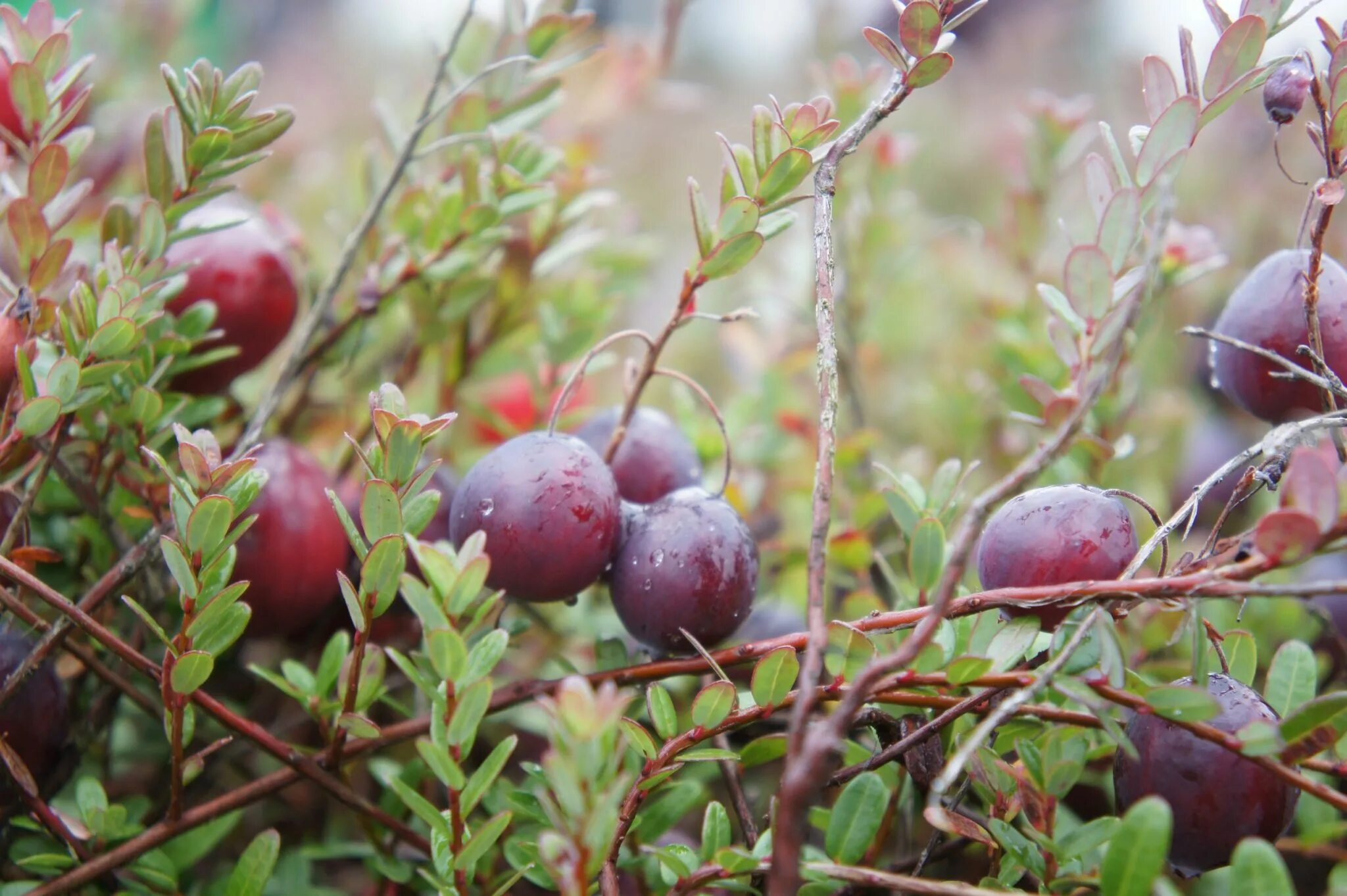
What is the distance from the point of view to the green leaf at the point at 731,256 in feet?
1.91

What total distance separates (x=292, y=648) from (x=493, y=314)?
1.15ft

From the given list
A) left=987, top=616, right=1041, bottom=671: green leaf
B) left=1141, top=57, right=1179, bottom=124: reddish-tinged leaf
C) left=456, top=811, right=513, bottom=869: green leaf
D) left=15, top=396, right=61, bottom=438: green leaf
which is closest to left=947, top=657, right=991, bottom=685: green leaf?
left=987, top=616, right=1041, bottom=671: green leaf

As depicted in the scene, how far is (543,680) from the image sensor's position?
2.00 feet

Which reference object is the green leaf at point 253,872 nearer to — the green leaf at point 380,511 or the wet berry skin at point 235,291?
the green leaf at point 380,511

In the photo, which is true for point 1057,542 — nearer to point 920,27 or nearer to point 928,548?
point 928,548

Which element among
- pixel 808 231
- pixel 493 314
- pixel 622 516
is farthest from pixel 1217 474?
pixel 808 231

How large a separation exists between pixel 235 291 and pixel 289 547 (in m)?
0.21

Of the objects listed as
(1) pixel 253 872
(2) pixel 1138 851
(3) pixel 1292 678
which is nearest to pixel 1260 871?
(2) pixel 1138 851

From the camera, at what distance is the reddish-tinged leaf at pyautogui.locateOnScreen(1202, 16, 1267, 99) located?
550 millimetres

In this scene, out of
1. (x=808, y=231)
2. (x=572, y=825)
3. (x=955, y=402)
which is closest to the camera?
(x=572, y=825)

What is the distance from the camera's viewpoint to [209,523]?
0.50 metres

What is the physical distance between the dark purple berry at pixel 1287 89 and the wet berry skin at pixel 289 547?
638mm

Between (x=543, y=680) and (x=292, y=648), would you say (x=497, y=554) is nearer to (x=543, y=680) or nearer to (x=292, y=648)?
(x=543, y=680)

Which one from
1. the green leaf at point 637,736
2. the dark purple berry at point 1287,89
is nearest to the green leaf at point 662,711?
the green leaf at point 637,736
